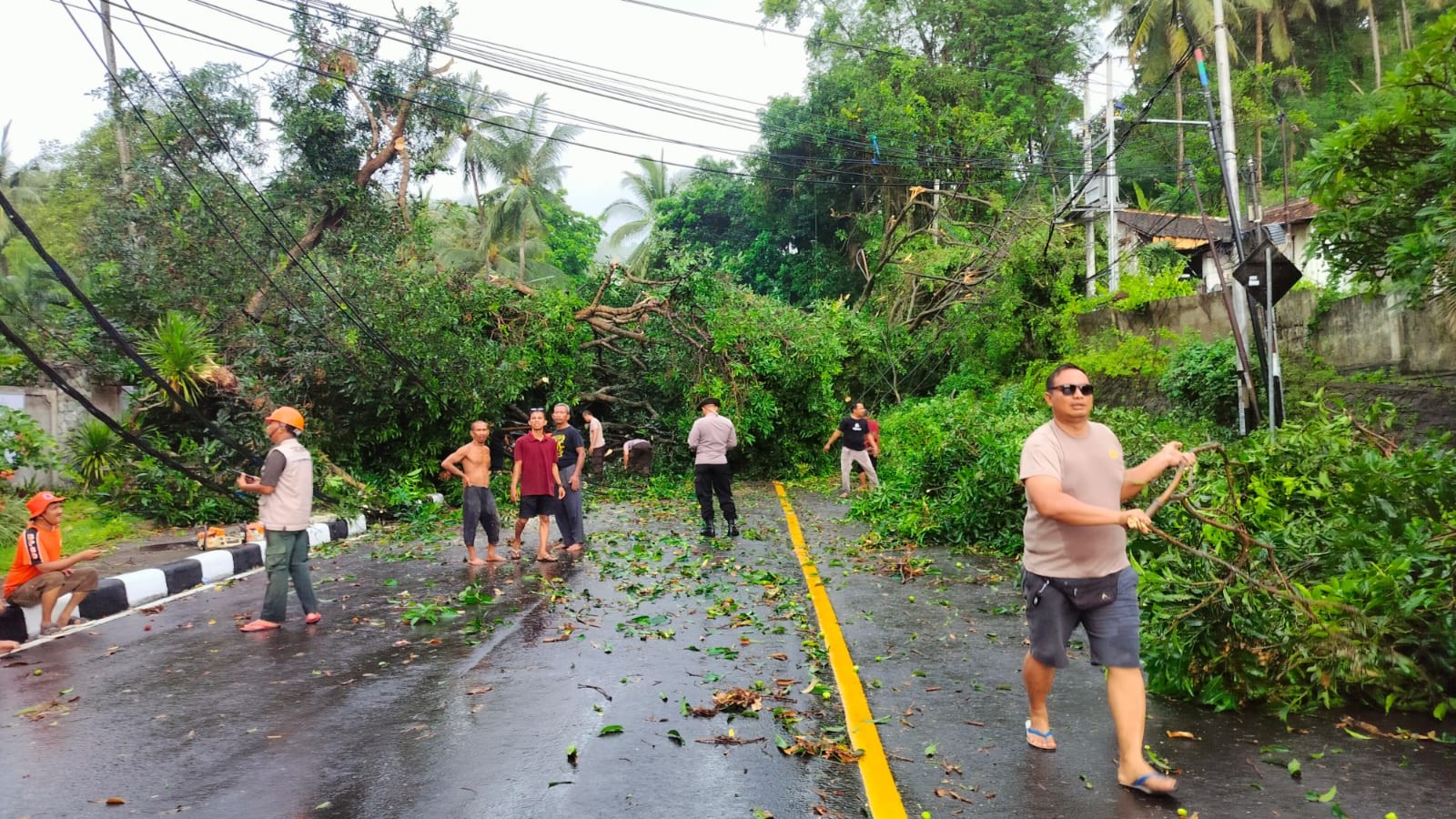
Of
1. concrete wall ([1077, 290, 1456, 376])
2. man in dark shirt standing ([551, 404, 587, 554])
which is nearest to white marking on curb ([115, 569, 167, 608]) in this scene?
man in dark shirt standing ([551, 404, 587, 554])

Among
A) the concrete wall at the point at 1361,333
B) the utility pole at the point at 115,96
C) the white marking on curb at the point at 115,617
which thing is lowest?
the white marking on curb at the point at 115,617

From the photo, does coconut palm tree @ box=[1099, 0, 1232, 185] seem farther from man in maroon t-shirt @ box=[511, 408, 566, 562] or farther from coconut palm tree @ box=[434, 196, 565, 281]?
man in maroon t-shirt @ box=[511, 408, 566, 562]

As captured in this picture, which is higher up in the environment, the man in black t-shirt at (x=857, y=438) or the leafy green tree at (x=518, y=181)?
the leafy green tree at (x=518, y=181)

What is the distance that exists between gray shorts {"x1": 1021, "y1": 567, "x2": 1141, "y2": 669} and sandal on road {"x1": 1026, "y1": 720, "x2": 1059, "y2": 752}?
353 mm

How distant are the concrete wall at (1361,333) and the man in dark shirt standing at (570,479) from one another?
27.1 ft

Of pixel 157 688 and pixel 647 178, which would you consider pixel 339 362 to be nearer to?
pixel 157 688

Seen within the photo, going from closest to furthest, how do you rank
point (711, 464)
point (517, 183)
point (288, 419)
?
point (288, 419) → point (711, 464) → point (517, 183)

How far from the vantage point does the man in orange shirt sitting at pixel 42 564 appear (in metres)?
7.77

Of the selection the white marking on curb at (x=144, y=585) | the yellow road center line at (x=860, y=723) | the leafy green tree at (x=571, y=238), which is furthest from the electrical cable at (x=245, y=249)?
the leafy green tree at (x=571, y=238)

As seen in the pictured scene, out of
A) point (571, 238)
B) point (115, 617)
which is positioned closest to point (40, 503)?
point (115, 617)

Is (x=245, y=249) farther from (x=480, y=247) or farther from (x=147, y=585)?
(x=480, y=247)

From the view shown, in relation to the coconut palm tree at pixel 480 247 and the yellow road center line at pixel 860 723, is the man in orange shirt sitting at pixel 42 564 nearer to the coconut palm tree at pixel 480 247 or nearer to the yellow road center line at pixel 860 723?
the yellow road center line at pixel 860 723

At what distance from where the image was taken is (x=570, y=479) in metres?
11.9

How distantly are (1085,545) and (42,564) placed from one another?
750 cm
